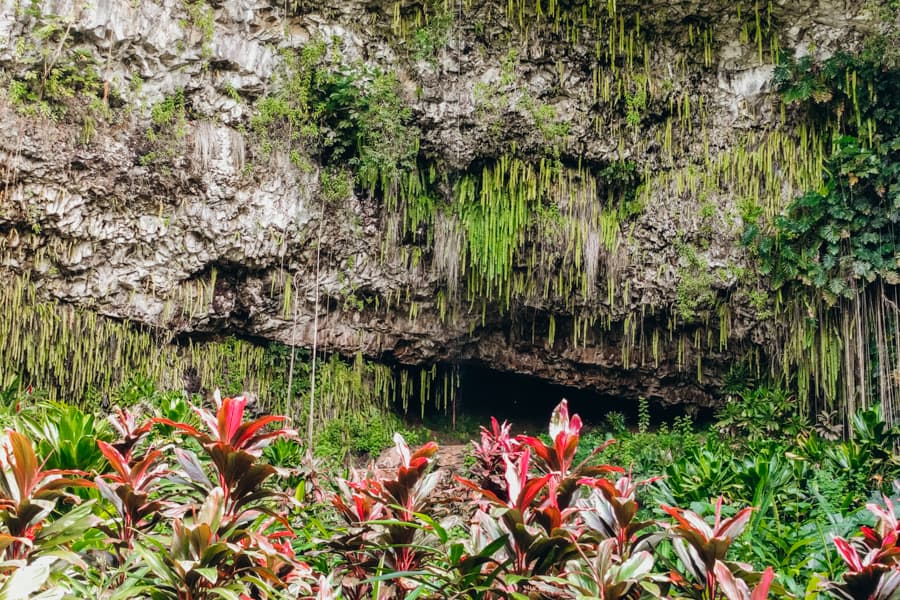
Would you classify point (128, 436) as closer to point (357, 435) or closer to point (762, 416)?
point (357, 435)

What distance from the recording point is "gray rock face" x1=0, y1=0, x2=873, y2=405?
631cm

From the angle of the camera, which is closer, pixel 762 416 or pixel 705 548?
pixel 705 548

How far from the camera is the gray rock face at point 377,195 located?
631 cm

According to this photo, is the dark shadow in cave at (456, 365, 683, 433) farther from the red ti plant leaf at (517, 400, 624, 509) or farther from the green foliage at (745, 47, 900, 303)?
the red ti plant leaf at (517, 400, 624, 509)

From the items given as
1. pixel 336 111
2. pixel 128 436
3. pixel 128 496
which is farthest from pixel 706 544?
pixel 336 111

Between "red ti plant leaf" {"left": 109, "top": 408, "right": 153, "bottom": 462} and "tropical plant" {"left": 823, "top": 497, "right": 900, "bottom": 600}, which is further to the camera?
"red ti plant leaf" {"left": 109, "top": 408, "right": 153, "bottom": 462}

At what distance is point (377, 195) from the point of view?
760 cm

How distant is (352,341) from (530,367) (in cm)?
249

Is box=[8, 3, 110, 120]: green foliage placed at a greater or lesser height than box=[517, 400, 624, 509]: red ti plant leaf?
greater

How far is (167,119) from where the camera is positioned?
259 inches

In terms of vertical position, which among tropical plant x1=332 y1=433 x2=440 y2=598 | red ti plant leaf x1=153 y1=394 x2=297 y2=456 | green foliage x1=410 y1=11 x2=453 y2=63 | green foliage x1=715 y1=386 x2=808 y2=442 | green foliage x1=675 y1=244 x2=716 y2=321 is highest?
green foliage x1=410 y1=11 x2=453 y2=63

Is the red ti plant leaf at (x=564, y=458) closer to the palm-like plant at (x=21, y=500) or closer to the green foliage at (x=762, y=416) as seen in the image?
the palm-like plant at (x=21, y=500)

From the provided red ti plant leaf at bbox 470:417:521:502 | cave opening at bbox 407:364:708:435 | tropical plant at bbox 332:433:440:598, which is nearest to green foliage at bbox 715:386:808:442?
cave opening at bbox 407:364:708:435

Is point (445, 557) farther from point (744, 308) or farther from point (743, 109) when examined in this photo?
point (743, 109)
